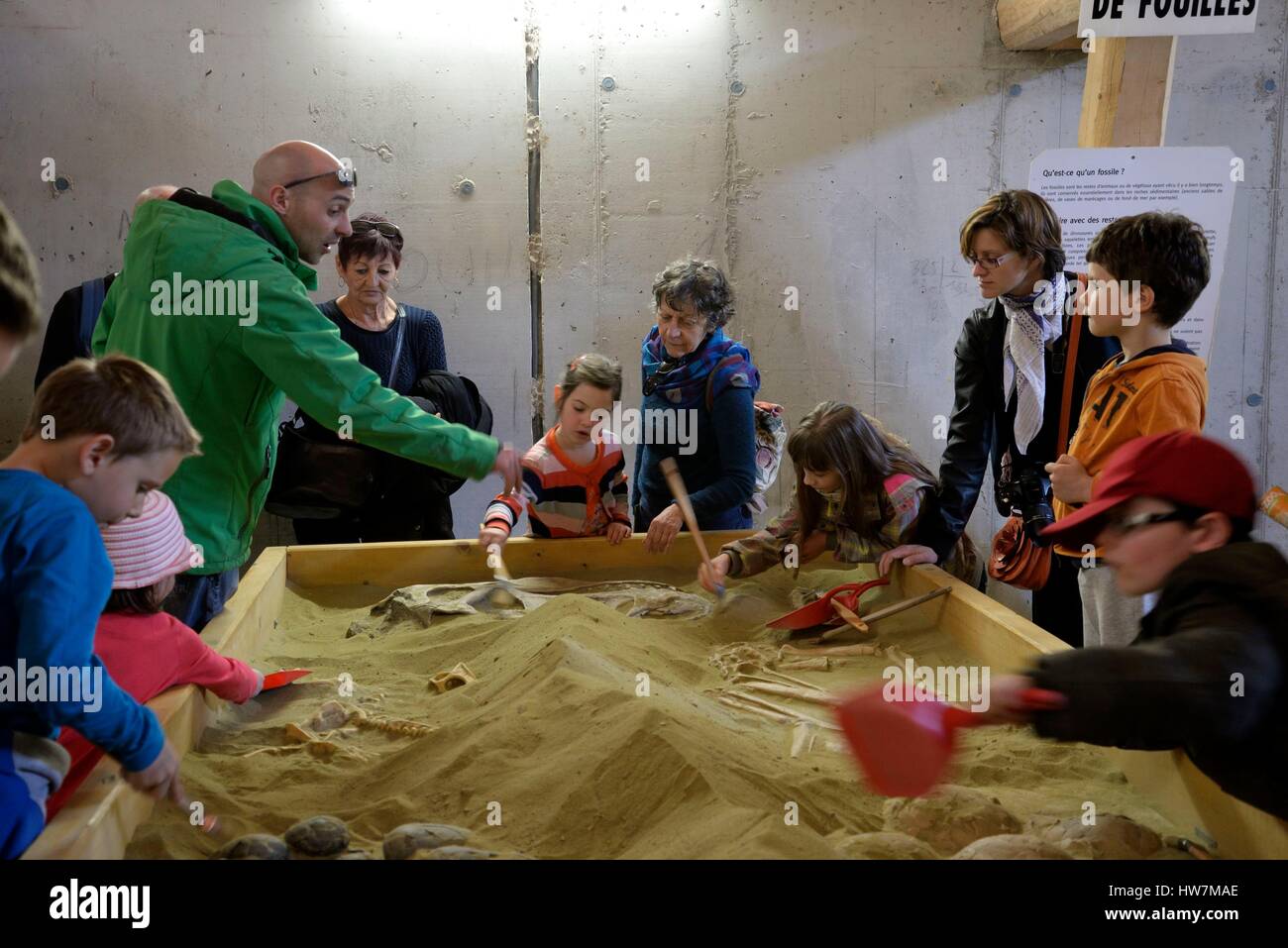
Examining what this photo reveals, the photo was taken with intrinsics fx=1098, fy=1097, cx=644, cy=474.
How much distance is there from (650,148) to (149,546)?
11.4 feet

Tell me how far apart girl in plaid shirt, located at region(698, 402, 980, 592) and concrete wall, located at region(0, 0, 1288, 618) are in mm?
1929

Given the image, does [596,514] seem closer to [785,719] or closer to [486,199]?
[785,719]

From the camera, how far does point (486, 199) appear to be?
15.9 ft

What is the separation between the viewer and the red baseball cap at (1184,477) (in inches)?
56.1

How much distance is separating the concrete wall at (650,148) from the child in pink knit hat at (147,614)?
2.94 metres

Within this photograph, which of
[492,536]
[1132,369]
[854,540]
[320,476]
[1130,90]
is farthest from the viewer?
[1130,90]

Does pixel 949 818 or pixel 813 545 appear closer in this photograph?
pixel 949 818

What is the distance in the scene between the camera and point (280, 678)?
2.36m

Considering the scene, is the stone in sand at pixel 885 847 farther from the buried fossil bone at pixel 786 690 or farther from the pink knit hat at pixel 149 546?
the pink knit hat at pixel 149 546

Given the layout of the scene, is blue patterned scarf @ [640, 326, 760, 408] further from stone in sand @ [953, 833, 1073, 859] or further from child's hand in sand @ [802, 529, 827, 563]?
stone in sand @ [953, 833, 1073, 859]

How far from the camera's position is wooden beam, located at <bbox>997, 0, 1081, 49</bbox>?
14.3 ft

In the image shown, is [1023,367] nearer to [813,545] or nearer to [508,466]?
[813,545]
